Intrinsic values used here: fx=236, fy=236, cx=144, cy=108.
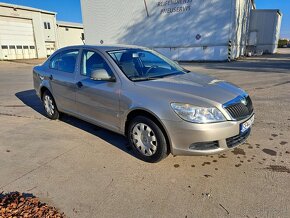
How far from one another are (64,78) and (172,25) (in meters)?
22.2

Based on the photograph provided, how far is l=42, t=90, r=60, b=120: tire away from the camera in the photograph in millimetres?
5254

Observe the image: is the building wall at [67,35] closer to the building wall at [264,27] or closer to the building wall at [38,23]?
the building wall at [38,23]

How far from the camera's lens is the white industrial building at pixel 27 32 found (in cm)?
Result: 3141

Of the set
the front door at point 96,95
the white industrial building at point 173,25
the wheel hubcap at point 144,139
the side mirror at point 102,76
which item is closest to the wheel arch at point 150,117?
the wheel hubcap at point 144,139

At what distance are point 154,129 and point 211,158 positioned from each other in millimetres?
1003

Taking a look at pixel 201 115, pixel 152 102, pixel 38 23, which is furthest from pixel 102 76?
pixel 38 23

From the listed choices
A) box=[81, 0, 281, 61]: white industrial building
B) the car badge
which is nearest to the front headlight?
the car badge

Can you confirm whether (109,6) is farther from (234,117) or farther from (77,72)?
(234,117)

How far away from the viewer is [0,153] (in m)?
3.82

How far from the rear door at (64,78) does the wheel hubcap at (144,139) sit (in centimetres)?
165

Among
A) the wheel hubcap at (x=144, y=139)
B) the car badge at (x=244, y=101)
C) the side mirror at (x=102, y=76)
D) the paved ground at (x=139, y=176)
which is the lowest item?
the paved ground at (x=139, y=176)

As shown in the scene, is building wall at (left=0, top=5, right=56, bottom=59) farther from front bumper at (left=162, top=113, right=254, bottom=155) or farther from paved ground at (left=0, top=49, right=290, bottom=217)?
front bumper at (left=162, top=113, right=254, bottom=155)

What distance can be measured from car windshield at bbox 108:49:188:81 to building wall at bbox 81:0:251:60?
19.7 meters

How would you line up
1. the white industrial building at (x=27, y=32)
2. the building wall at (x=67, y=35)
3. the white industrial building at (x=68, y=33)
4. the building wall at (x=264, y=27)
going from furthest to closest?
the building wall at (x=67, y=35) < the white industrial building at (x=68, y=33) < the building wall at (x=264, y=27) < the white industrial building at (x=27, y=32)
